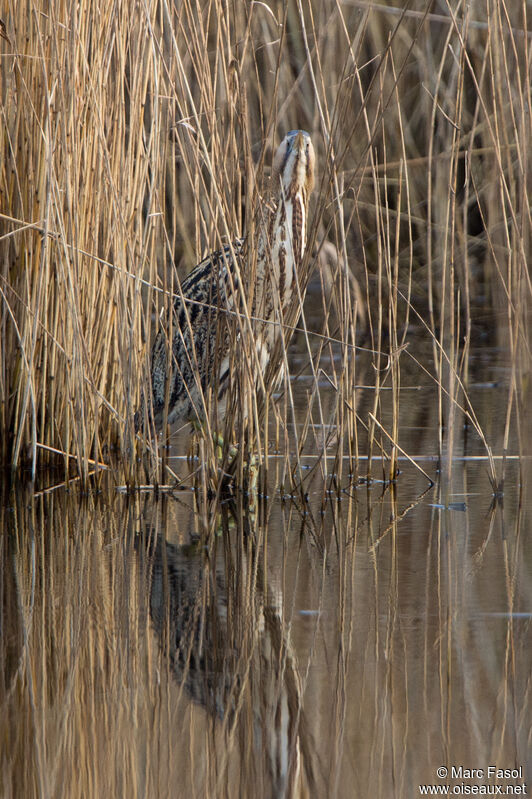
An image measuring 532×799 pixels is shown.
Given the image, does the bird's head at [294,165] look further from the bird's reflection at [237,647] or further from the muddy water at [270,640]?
the bird's reflection at [237,647]

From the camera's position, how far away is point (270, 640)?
2.10 m

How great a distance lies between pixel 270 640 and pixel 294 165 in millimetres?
1740

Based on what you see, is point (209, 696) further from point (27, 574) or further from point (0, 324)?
point (0, 324)

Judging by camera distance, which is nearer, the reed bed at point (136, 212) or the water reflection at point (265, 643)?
the water reflection at point (265, 643)

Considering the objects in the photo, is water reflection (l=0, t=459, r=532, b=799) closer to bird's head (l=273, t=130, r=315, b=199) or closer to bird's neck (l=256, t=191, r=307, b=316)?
bird's neck (l=256, t=191, r=307, b=316)

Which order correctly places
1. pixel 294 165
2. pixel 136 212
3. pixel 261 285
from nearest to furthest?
pixel 136 212, pixel 261 285, pixel 294 165

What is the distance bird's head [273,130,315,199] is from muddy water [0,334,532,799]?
2.85ft

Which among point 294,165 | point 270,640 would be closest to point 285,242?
point 294,165

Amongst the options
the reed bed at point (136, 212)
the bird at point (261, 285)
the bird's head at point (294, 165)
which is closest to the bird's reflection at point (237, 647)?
the reed bed at point (136, 212)

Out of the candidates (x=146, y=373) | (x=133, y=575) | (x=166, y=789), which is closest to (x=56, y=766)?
(x=166, y=789)

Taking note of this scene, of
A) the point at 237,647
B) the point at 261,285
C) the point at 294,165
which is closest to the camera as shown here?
the point at 237,647

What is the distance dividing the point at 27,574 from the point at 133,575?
0.75ft

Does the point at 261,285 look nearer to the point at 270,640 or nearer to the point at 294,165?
the point at 294,165

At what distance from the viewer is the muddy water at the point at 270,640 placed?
162 cm
